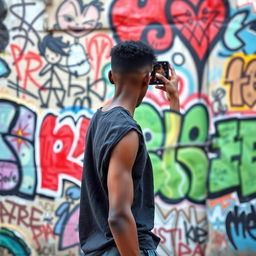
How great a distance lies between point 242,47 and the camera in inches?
249

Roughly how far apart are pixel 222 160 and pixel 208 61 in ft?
3.58

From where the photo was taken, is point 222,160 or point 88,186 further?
point 222,160

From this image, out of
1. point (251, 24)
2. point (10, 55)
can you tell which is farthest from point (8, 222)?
point (251, 24)

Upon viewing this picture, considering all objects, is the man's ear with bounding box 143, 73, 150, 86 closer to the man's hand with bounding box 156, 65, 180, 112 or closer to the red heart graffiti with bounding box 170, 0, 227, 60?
the man's hand with bounding box 156, 65, 180, 112

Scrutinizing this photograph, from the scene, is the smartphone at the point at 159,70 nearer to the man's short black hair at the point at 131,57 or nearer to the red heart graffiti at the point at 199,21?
the man's short black hair at the point at 131,57

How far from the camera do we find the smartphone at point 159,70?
331 centimetres

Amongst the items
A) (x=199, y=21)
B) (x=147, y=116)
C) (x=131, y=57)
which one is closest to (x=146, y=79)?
(x=131, y=57)

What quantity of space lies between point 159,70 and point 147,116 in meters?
3.07

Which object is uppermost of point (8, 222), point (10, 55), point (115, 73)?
point (10, 55)

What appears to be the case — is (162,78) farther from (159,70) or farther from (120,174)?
(120,174)

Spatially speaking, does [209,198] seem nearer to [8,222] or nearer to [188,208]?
[188,208]

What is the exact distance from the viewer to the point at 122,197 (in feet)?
8.50

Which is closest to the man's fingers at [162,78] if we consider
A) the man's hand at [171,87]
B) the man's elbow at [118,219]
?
the man's hand at [171,87]

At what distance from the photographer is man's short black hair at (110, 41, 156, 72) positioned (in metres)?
2.83
